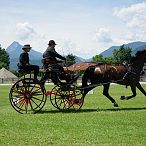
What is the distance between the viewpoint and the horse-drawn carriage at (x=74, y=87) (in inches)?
614

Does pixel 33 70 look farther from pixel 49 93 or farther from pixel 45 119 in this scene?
pixel 45 119

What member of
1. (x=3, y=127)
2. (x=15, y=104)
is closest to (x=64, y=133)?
(x=3, y=127)

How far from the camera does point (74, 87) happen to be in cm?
1619

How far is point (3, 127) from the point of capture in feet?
38.4

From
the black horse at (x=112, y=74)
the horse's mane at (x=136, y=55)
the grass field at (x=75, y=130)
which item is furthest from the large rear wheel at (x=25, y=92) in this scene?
the horse's mane at (x=136, y=55)

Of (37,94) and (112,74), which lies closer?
(37,94)

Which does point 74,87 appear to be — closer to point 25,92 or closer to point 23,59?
point 25,92

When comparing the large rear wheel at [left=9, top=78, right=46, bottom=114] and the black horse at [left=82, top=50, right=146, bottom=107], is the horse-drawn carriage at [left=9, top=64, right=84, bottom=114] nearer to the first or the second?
the large rear wheel at [left=9, top=78, right=46, bottom=114]

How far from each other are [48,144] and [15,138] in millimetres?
1082

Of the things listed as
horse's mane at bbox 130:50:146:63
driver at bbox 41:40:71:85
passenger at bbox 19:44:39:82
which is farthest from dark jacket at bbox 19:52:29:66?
horse's mane at bbox 130:50:146:63

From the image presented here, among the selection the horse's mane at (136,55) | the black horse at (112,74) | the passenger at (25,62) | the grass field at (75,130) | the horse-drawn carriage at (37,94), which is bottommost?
the grass field at (75,130)

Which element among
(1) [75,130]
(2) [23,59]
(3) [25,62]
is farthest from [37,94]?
(1) [75,130]

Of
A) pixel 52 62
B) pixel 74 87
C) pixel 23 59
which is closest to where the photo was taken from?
pixel 23 59

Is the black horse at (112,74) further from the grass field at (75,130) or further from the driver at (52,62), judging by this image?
the grass field at (75,130)
